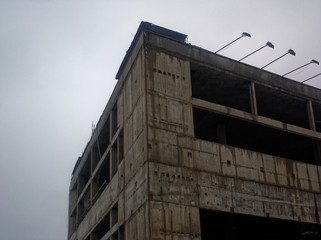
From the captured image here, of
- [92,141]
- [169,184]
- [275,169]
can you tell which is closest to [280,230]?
[275,169]

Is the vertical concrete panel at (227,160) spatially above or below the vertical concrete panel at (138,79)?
below

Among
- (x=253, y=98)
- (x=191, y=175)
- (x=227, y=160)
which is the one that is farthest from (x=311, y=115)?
(x=191, y=175)

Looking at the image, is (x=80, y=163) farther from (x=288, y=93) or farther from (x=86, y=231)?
(x=288, y=93)

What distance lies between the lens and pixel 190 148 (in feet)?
80.0

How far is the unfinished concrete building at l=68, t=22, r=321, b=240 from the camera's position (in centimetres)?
2311

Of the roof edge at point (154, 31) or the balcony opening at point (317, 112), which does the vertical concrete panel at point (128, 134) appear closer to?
the roof edge at point (154, 31)

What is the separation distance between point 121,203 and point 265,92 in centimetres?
1086

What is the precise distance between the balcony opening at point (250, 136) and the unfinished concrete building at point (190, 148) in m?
0.14

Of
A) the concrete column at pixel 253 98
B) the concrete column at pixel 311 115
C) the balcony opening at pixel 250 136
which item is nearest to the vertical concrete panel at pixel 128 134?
the balcony opening at pixel 250 136

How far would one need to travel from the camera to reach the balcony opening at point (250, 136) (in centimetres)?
3064

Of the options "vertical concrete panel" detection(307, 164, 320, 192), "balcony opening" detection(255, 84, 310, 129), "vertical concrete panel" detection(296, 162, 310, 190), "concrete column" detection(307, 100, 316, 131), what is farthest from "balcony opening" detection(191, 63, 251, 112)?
"vertical concrete panel" detection(307, 164, 320, 192)

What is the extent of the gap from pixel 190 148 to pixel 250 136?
1114cm

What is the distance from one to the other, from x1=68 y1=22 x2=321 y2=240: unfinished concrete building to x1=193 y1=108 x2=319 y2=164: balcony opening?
0.14 meters

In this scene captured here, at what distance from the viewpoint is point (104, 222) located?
31.7m
